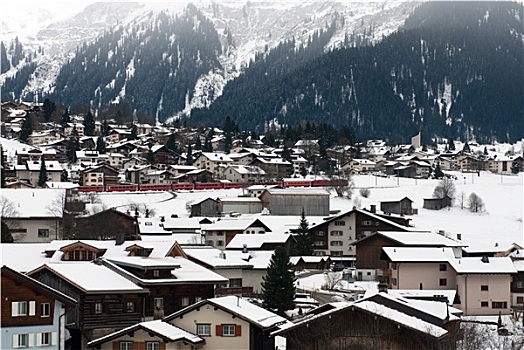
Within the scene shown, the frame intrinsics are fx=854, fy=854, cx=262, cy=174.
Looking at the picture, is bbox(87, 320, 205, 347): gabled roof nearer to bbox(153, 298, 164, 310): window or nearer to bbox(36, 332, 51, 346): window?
bbox(36, 332, 51, 346): window

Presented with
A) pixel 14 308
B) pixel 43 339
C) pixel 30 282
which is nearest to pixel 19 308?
pixel 14 308

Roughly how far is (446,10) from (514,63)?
24.6m

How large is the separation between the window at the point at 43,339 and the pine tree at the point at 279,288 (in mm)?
11225

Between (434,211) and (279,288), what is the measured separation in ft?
119

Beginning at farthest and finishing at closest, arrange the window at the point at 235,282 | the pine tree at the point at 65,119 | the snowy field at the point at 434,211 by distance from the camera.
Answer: the pine tree at the point at 65,119 < the snowy field at the point at 434,211 < the window at the point at 235,282

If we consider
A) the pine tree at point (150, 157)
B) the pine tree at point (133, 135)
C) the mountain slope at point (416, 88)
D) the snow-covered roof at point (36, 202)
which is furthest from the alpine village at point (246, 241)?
the mountain slope at point (416, 88)

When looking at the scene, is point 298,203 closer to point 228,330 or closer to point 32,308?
point 228,330

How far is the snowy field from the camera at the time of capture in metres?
57.0

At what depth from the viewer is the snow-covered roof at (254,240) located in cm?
4509

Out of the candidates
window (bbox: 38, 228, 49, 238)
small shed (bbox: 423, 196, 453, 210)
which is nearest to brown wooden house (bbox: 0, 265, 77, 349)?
window (bbox: 38, 228, 49, 238)

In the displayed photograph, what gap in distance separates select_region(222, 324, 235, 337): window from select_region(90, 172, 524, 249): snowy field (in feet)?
84.4

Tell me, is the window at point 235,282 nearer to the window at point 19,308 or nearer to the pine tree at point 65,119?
the window at point 19,308

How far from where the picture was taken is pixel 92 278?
26406mm

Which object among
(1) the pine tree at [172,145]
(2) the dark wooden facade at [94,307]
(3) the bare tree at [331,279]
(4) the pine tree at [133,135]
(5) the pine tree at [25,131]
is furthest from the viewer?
(4) the pine tree at [133,135]
